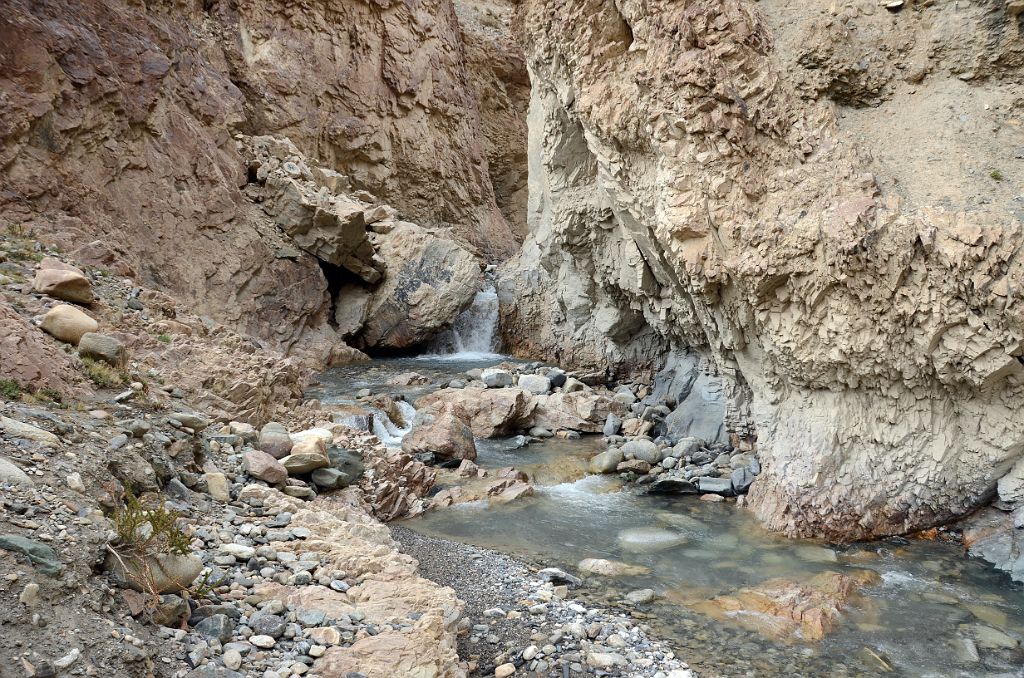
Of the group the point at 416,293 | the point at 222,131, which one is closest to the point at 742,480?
the point at 416,293

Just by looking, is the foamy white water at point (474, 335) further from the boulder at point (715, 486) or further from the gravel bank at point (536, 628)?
the gravel bank at point (536, 628)

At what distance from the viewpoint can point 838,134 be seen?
8.62 m

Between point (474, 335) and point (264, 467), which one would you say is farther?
point (474, 335)

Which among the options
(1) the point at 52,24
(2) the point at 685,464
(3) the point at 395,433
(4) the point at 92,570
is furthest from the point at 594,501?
(1) the point at 52,24

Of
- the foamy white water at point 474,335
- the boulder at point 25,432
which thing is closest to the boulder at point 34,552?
the boulder at point 25,432

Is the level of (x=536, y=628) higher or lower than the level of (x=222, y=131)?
lower

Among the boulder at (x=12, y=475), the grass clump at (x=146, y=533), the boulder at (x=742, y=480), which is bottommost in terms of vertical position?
Answer: the boulder at (x=742, y=480)

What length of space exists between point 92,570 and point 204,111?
1683 cm

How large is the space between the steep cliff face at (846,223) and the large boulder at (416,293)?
34.3 ft

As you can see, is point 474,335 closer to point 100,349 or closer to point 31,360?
point 100,349

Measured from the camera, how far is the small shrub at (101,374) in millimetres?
6266

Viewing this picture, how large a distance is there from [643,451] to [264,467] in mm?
6446

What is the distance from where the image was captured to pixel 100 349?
664 cm

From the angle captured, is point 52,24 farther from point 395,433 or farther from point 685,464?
point 685,464
